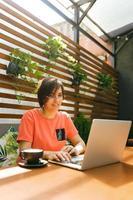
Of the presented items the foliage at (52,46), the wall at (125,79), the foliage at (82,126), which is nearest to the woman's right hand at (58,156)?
the foliage at (52,46)

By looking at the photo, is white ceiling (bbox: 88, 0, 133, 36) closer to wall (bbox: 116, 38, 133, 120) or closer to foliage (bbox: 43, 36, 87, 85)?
wall (bbox: 116, 38, 133, 120)

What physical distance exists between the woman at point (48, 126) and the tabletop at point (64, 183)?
0.48 meters

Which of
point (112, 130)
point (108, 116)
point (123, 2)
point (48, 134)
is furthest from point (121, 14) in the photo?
point (112, 130)

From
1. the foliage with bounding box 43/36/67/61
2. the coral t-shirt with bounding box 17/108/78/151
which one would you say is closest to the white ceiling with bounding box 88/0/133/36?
the foliage with bounding box 43/36/67/61

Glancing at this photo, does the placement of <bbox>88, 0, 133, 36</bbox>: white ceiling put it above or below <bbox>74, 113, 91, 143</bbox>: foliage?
above

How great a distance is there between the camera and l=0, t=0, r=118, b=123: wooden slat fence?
3.31 m

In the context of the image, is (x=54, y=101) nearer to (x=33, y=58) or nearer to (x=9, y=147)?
(x=9, y=147)

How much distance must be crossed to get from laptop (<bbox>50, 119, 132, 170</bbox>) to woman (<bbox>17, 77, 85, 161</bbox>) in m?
0.28

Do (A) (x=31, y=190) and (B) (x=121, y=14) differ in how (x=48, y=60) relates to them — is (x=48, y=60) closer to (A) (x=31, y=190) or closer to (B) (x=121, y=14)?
(B) (x=121, y=14)

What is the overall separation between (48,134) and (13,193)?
44.0 inches

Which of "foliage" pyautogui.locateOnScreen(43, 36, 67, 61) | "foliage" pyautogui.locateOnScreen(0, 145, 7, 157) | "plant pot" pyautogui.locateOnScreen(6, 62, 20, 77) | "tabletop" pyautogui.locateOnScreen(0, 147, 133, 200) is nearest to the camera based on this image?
"tabletop" pyautogui.locateOnScreen(0, 147, 133, 200)

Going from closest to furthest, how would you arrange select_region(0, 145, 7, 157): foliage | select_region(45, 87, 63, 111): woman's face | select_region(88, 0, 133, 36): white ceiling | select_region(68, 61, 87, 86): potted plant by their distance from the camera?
select_region(45, 87, 63, 111): woman's face < select_region(0, 145, 7, 157): foliage < select_region(68, 61, 87, 86): potted plant < select_region(88, 0, 133, 36): white ceiling

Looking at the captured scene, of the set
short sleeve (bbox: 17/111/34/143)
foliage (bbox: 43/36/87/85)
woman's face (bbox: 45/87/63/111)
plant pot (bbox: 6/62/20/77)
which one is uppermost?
foliage (bbox: 43/36/87/85)

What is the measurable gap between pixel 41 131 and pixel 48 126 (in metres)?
0.07
